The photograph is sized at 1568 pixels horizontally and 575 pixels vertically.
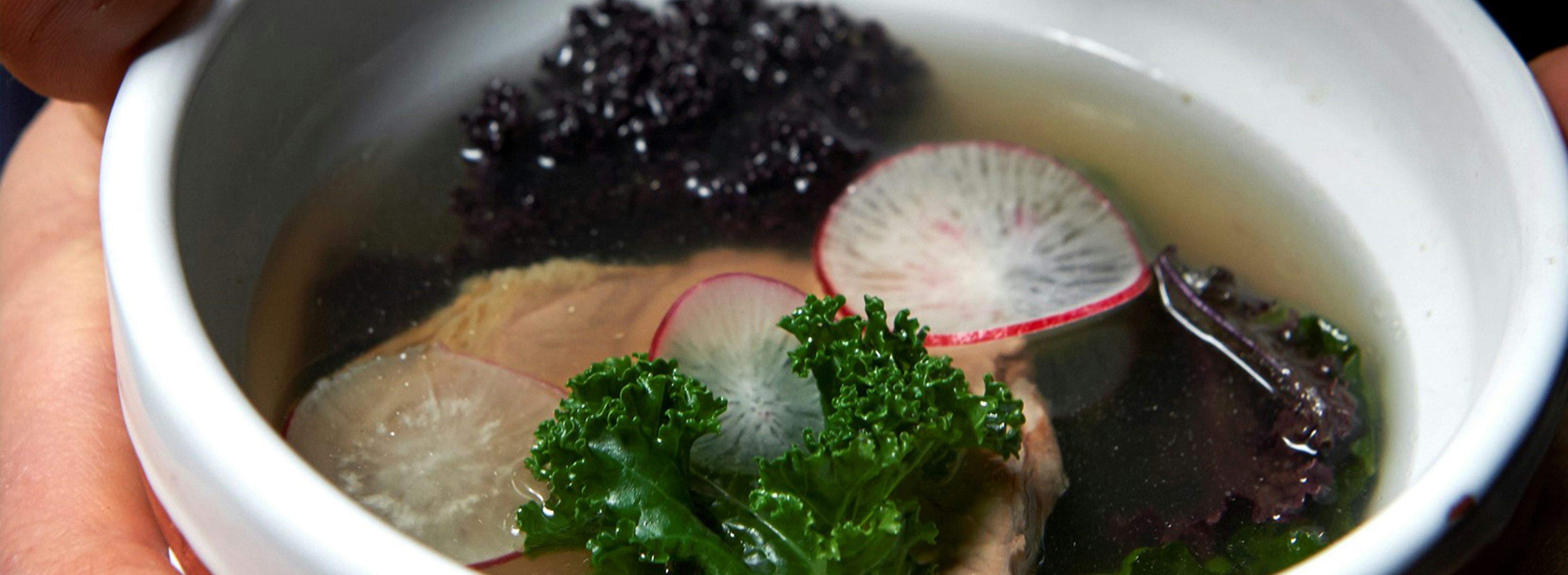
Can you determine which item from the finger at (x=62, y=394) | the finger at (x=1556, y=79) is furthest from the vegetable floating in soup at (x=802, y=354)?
the finger at (x=1556, y=79)

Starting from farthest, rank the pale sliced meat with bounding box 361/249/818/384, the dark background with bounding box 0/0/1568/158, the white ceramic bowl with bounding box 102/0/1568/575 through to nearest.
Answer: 1. the dark background with bounding box 0/0/1568/158
2. the pale sliced meat with bounding box 361/249/818/384
3. the white ceramic bowl with bounding box 102/0/1568/575

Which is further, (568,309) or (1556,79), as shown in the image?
(568,309)

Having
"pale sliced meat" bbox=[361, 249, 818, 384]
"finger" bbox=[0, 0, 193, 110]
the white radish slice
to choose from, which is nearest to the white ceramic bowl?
"finger" bbox=[0, 0, 193, 110]

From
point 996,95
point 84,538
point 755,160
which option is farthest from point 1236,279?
point 84,538

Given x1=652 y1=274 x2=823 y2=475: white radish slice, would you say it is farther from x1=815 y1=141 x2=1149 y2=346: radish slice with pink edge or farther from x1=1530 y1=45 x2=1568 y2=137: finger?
x1=1530 y1=45 x2=1568 y2=137: finger

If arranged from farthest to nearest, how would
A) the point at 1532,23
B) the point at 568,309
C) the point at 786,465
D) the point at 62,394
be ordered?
the point at 1532,23, the point at 568,309, the point at 62,394, the point at 786,465

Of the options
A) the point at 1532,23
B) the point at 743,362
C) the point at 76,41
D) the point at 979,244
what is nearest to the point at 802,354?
the point at 743,362

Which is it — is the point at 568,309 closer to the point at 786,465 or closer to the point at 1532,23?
the point at 786,465

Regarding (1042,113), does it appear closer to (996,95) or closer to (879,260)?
(996,95)
